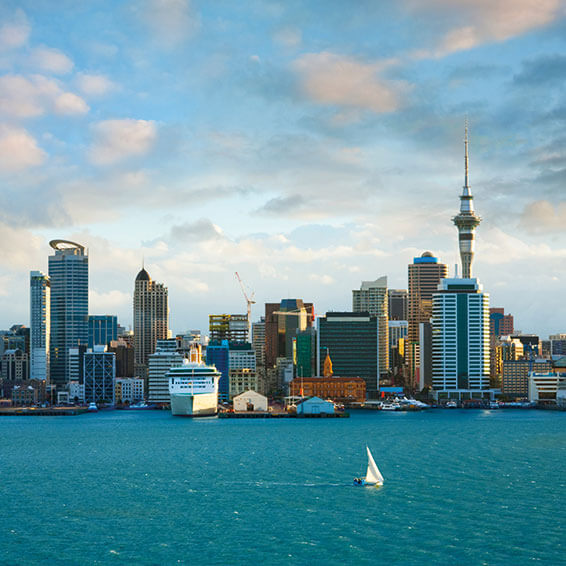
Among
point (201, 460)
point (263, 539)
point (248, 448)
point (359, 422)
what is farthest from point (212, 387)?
point (263, 539)

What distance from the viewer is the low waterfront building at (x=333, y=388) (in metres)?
184

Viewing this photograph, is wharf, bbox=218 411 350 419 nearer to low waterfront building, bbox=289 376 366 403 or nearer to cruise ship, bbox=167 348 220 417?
cruise ship, bbox=167 348 220 417

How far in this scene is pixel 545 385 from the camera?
623 ft

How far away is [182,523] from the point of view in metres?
49.2

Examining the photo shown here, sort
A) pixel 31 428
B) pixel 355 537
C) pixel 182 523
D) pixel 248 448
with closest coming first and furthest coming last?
pixel 355 537 < pixel 182 523 < pixel 248 448 < pixel 31 428

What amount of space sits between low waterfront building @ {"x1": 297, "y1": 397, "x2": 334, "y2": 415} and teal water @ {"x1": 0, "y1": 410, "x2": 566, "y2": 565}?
2042 inches

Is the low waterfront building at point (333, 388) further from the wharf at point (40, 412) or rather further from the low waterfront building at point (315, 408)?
the wharf at point (40, 412)

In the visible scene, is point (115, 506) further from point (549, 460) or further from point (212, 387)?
point (212, 387)

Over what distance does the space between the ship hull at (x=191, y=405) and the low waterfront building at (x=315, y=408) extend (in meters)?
15.4

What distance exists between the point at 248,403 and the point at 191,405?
1090cm

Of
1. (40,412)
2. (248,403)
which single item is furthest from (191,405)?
(40,412)

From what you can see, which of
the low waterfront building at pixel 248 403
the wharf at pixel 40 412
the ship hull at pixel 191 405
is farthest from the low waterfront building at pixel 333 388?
the wharf at pixel 40 412

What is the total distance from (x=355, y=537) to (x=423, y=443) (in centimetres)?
4470

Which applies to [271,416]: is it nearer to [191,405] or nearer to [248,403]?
[248,403]
